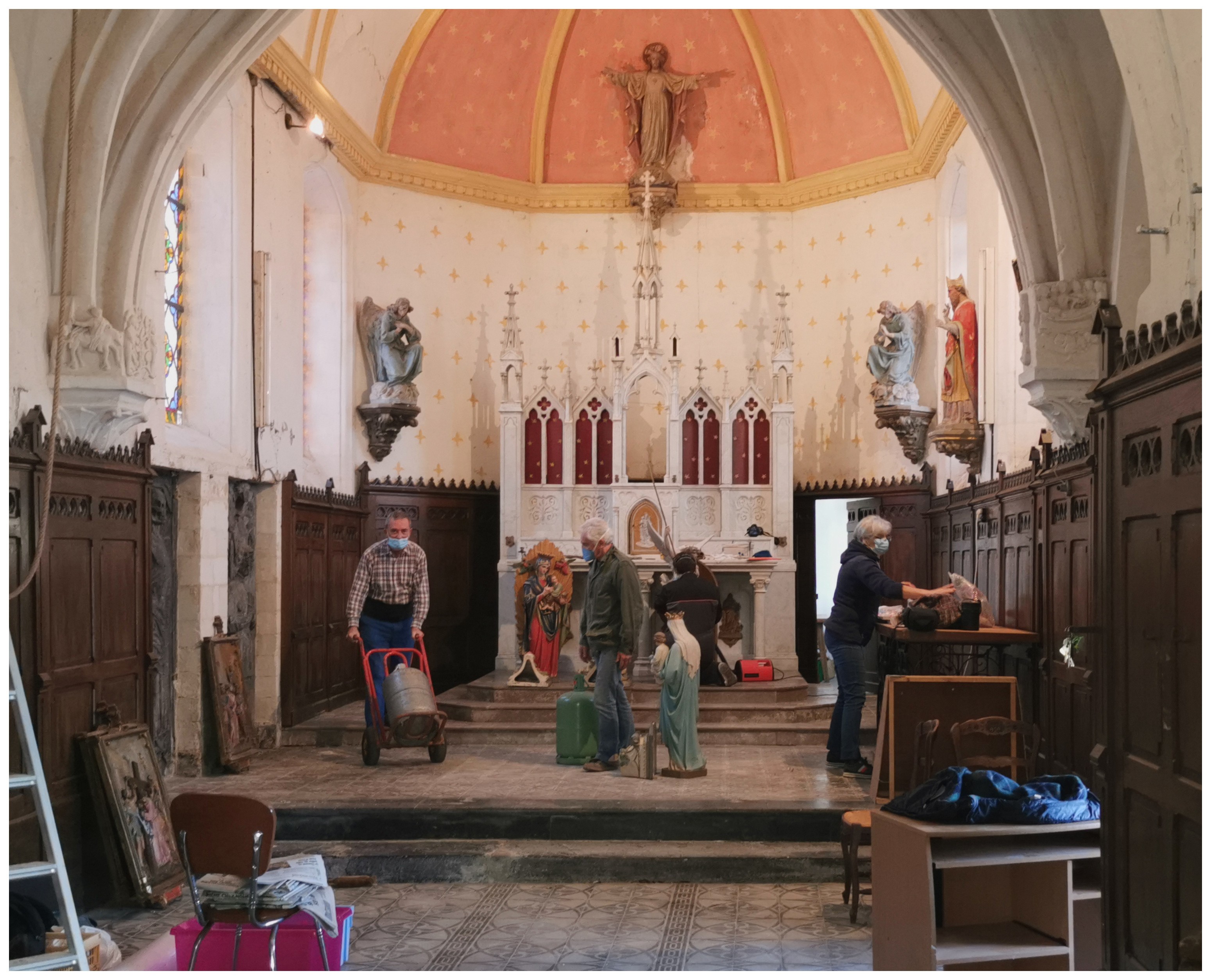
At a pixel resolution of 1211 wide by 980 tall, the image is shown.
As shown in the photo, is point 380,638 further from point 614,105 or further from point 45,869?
point 614,105

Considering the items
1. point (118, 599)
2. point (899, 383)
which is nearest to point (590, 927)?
point (118, 599)

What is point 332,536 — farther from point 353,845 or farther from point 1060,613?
point 1060,613

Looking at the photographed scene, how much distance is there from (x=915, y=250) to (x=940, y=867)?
9.66m

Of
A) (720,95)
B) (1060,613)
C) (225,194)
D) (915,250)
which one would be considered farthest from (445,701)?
(720,95)

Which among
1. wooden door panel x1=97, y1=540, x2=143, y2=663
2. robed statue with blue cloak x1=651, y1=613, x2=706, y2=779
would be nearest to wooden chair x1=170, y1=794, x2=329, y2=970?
wooden door panel x1=97, y1=540, x2=143, y2=663

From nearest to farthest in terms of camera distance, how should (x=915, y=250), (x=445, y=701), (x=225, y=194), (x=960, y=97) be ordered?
(x=960, y=97) < (x=225, y=194) < (x=445, y=701) < (x=915, y=250)

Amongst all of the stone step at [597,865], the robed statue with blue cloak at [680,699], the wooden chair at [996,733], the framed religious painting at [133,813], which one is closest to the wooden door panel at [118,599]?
the framed religious painting at [133,813]

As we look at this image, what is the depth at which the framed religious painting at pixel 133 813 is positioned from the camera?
6.55 meters

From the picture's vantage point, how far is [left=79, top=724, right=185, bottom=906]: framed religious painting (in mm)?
6555

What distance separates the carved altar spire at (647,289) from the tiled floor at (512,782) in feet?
16.1

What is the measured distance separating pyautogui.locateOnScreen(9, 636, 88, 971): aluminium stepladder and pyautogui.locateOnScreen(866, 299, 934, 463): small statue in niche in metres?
9.26

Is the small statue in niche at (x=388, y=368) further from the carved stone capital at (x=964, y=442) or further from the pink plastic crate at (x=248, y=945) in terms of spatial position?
the pink plastic crate at (x=248, y=945)

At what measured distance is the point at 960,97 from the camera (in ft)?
22.9

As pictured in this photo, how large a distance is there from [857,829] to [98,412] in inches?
177
